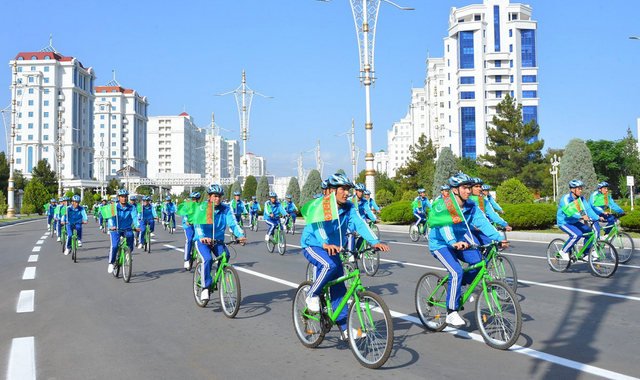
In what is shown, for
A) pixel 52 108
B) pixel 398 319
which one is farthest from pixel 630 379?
pixel 52 108

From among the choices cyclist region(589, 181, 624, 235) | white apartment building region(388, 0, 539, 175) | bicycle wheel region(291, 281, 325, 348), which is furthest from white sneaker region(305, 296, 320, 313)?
white apartment building region(388, 0, 539, 175)

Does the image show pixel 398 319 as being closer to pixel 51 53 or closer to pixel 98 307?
pixel 98 307

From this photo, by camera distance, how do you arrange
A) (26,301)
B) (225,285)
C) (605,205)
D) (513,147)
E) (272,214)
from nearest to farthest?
1. (225,285)
2. (26,301)
3. (605,205)
4. (272,214)
5. (513,147)

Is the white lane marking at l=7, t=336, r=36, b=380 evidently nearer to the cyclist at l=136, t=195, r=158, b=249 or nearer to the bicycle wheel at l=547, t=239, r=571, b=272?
the bicycle wheel at l=547, t=239, r=571, b=272

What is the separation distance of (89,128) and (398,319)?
157 m

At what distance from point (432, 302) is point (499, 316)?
973mm

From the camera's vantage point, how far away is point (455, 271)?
20.8 ft

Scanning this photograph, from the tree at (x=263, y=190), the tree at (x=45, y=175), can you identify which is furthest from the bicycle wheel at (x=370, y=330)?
the tree at (x=45, y=175)

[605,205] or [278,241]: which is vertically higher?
[605,205]

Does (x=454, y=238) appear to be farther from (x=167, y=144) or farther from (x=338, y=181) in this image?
(x=167, y=144)

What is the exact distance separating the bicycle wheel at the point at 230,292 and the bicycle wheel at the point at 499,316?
3205 mm

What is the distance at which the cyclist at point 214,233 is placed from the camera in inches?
327

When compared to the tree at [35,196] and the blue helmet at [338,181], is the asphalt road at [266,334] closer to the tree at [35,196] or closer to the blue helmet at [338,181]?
the blue helmet at [338,181]

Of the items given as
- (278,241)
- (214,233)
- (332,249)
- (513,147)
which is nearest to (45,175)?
→ (513,147)
